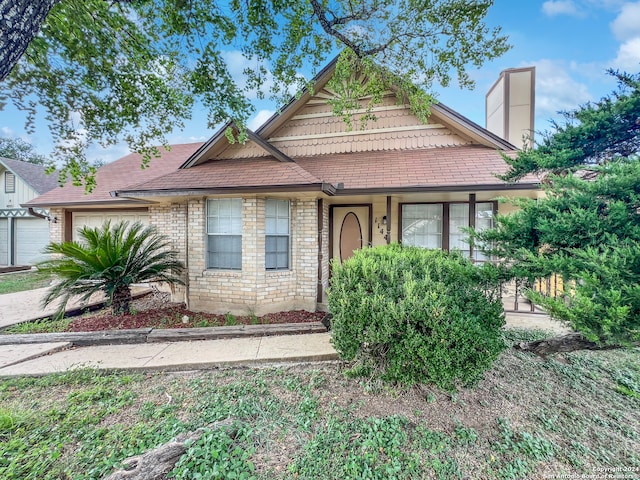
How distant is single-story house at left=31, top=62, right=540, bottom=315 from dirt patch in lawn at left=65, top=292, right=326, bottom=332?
27 centimetres

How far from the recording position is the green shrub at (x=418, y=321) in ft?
8.73

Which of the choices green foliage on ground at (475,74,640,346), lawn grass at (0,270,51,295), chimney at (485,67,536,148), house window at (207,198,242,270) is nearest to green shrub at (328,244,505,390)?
green foliage on ground at (475,74,640,346)

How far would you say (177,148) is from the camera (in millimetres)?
12594

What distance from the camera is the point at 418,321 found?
271cm

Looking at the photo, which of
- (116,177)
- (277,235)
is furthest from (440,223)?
(116,177)

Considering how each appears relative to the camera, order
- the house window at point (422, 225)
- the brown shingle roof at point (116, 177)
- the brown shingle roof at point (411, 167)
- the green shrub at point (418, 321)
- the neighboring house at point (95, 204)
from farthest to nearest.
→ the brown shingle roof at point (116, 177), the neighboring house at point (95, 204), the house window at point (422, 225), the brown shingle roof at point (411, 167), the green shrub at point (418, 321)

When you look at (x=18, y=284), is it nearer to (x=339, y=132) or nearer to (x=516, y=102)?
(x=339, y=132)

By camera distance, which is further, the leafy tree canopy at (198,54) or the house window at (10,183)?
the house window at (10,183)

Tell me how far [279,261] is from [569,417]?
5.36 metres

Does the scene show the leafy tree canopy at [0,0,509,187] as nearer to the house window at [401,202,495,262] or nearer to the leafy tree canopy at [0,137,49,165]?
the house window at [401,202,495,262]

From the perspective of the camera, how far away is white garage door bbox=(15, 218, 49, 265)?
14.6 m

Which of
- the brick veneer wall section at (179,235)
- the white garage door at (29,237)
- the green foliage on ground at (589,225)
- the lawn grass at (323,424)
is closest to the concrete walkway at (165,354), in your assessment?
the lawn grass at (323,424)

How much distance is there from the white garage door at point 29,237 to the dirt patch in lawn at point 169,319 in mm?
12550

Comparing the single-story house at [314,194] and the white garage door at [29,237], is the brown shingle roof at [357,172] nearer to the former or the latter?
the single-story house at [314,194]
